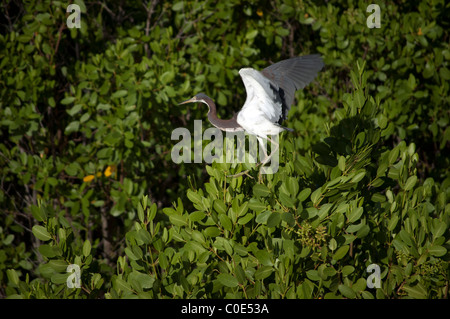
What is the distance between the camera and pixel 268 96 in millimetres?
2576

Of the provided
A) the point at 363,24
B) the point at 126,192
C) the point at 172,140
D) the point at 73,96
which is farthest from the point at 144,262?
the point at 363,24

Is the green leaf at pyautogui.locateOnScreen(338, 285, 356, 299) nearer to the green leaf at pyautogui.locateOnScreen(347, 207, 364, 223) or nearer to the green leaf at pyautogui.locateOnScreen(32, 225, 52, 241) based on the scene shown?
the green leaf at pyautogui.locateOnScreen(347, 207, 364, 223)

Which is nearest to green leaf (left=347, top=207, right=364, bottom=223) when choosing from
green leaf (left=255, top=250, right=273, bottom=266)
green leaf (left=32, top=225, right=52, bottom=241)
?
green leaf (left=255, top=250, right=273, bottom=266)

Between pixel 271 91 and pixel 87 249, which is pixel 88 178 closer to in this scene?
pixel 87 249

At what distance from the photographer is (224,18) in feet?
15.6

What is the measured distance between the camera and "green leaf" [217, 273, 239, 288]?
7.32 feet

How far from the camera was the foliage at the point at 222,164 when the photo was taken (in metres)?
2.30

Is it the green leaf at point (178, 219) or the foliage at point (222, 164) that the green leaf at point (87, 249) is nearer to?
the foliage at point (222, 164)

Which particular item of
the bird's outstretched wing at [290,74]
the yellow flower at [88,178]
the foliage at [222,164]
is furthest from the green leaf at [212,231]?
the yellow flower at [88,178]

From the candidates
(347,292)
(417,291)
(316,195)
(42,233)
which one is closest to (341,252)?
(347,292)

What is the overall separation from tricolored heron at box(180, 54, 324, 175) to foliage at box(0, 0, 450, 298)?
23 cm

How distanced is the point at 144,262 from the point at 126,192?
1.89m

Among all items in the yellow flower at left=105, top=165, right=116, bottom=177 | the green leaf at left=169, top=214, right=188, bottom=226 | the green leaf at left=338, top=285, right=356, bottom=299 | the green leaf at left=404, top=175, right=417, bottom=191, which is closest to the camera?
the green leaf at left=338, top=285, right=356, bottom=299

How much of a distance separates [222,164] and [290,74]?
66cm
